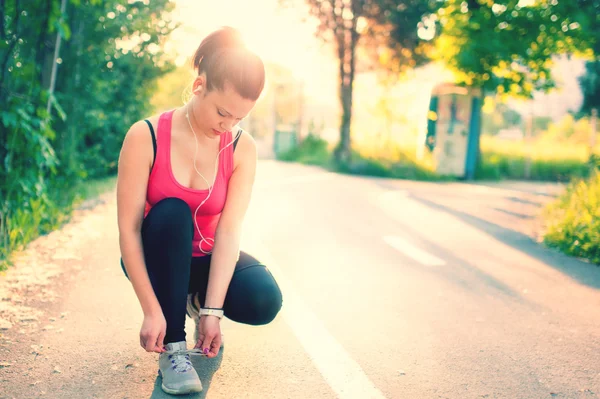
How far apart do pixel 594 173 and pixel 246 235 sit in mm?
5642

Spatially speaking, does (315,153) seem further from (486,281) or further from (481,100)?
(486,281)

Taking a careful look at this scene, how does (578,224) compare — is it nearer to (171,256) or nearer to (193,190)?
(193,190)

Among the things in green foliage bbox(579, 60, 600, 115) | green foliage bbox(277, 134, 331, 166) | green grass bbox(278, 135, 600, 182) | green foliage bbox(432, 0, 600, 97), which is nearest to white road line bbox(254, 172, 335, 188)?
green grass bbox(278, 135, 600, 182)

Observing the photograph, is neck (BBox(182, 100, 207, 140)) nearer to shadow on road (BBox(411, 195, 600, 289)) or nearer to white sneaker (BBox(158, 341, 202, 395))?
white sneaker (BBox(158, 341, 202, 395))

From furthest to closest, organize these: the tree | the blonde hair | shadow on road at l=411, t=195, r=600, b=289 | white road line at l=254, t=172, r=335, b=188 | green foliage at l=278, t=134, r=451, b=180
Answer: the tree < green foliage at l=278, t=134, r=451, b=180 < white road line at l=254, t=172, r=335, b=188 < shadow on road at l=411, t=195, r=600, b=289 < the blonde hair

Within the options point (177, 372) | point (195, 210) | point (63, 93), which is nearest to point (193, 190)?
point (195, 210)

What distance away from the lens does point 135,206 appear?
2754 mm

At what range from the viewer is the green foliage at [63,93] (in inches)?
220

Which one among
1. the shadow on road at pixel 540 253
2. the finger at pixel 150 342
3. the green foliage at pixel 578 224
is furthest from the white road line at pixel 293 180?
the finger at pixel 150 342

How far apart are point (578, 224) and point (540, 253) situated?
27.3 inches

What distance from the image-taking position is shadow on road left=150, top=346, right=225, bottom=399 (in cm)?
270

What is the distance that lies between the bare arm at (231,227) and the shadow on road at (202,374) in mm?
367

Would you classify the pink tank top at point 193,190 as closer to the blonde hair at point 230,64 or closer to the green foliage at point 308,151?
the blonde hair at point 230,64

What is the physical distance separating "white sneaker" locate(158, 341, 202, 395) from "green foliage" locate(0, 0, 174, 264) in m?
2.85
